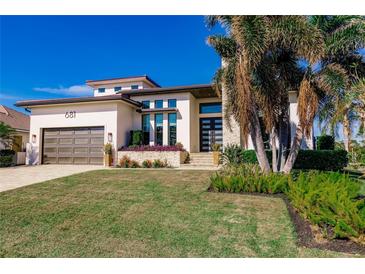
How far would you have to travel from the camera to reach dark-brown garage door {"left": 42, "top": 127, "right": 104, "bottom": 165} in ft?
55.3

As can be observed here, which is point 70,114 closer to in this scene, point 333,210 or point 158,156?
point 158,156

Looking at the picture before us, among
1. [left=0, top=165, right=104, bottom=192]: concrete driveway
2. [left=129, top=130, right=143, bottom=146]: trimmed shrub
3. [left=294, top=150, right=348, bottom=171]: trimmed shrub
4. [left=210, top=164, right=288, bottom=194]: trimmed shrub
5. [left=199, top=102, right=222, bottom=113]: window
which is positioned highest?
[left=199, top=102, right=222, bottom=113]: window

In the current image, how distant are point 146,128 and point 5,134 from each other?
10.4 meters

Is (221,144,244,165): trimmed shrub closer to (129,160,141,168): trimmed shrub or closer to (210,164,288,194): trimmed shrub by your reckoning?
(210,164,288,194): trimmed shrub

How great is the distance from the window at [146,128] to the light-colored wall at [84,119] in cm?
114

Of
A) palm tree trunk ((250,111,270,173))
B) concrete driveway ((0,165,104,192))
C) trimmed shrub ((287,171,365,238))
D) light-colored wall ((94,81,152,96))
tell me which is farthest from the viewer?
light-colored wall ((94,81,152,96))

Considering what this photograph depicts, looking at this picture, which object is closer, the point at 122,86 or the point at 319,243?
the point at 319,243

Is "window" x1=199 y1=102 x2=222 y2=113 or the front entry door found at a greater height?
"window" x1=199 y1=102 x2=222 y2=113

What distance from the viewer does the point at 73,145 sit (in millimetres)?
17344

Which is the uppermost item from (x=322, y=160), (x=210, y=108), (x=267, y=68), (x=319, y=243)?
(x=210, y=108)

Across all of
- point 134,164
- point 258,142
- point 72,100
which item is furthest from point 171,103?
point 258,142

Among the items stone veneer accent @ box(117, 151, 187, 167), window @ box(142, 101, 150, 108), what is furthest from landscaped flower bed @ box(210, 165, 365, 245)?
window @ box(142, 101, 150, 108)
